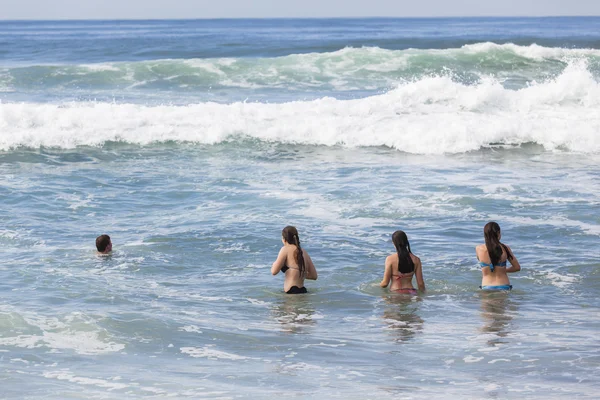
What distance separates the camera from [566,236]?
12938mm

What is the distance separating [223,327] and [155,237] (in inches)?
169

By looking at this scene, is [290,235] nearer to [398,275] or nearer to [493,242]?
[398,275]

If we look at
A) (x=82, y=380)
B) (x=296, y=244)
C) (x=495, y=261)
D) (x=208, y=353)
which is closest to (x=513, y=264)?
(x=495, y=261)

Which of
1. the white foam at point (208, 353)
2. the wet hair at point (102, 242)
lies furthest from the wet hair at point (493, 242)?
the wet hair at point (102, 242)

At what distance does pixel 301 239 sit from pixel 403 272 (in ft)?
9.81

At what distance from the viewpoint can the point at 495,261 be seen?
10.2m

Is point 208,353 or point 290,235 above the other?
point 290,235

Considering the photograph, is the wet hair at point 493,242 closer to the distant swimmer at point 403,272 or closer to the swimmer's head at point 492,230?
the swimmer's head at point 492,230

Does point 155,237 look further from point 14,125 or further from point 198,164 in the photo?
point 14,125

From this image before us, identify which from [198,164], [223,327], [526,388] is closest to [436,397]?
[526,388]

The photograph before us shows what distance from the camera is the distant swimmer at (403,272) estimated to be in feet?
33.3

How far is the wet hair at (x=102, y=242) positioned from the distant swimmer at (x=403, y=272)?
156 inches

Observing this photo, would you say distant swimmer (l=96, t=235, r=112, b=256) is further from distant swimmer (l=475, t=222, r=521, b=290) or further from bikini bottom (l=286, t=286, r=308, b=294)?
distant swimmer (l=475, t=222, r=521, b=290)

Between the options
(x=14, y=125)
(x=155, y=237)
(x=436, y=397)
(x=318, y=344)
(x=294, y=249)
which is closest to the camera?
(x=436, y=397)
